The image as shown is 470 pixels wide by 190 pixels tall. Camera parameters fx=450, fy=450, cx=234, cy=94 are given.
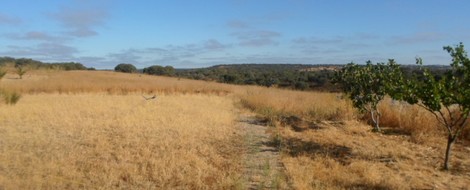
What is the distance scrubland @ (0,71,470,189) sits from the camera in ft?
24.4

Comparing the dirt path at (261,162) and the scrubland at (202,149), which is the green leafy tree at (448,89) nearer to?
the scrubland at (202,149)

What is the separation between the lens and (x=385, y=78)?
466 inches

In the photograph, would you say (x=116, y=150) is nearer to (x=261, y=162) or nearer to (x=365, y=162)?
(x=261, y=162)

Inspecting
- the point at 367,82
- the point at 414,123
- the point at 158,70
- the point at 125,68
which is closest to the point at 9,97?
the point at 367,82

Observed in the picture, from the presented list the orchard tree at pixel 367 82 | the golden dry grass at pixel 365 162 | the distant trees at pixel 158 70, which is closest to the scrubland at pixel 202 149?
the golden dry grass at pixel 365 162

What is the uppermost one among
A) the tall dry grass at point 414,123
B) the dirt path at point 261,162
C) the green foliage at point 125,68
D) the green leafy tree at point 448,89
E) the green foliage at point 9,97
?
the green foliage at point 125,68

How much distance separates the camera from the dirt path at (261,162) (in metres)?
7.28

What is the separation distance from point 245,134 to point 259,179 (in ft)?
15.0

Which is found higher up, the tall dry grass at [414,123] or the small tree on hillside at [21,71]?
the small tree on hillside at [21,71]

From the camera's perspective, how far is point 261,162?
28.9 ft

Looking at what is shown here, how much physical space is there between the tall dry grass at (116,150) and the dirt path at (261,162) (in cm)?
27

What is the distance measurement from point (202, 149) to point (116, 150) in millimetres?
1822


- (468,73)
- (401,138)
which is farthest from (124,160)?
(401,138)

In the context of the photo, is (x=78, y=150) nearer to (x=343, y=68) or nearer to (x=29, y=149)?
(x=29, y=149)
